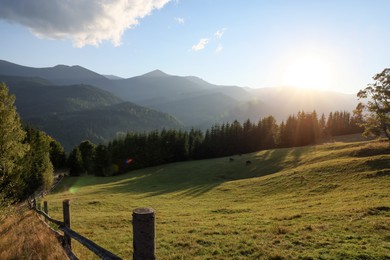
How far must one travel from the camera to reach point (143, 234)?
5.86m

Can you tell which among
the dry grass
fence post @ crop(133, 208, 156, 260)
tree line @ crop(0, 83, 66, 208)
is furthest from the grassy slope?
fence post @ crop(133, 208, 156, 260)

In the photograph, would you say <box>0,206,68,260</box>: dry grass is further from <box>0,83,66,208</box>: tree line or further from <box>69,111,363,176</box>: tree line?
<box>69,111,363,176</box>: tree line

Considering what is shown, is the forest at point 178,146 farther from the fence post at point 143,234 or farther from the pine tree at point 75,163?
the fence post at point 143,234

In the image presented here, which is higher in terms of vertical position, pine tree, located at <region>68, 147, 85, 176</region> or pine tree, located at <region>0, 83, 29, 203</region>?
pine tree, located at <region>0, 83, 29, 203</region>

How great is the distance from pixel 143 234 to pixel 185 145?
356ft

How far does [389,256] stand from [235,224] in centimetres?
1108

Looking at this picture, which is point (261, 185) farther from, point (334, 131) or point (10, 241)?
point (334, 131)

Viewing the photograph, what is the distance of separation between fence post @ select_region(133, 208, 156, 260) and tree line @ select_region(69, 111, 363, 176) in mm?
106159

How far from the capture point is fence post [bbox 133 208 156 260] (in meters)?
5.79

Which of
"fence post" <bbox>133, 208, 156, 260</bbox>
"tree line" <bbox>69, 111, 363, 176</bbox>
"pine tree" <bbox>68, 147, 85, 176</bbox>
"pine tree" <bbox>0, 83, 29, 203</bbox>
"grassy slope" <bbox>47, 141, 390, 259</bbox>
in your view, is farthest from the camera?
"tree line" <bbox>69, 111, 363, 176</bbox>

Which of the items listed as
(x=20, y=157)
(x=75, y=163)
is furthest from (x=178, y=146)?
(x=20, y=157)

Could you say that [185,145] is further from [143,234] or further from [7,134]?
[143,234]

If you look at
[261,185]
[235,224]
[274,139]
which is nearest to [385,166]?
[261,185]

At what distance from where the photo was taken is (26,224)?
18.6 meters
